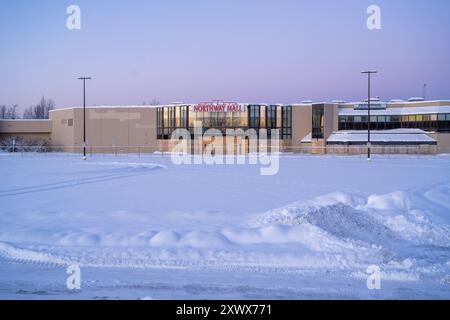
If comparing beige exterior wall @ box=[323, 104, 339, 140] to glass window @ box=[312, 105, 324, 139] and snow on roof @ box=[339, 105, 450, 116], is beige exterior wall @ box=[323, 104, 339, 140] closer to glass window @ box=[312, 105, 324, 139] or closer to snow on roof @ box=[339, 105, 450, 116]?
glass window @ box=[312, 105, 324, 139]

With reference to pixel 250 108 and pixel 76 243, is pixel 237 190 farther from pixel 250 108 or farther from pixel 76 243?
pixel 250 108

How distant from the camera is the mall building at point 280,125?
66.1 m

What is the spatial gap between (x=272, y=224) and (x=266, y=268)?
10.1ft

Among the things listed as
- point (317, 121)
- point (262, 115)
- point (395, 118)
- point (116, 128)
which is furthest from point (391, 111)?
point (116, 128)

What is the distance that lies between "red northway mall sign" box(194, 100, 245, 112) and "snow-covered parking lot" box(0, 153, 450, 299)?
5445 cm

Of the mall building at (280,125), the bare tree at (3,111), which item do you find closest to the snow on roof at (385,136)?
the mall building at (280,125)

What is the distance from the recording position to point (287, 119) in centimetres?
7312

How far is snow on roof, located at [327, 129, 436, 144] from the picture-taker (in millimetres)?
64875

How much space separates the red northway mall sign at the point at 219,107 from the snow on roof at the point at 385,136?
574 inches

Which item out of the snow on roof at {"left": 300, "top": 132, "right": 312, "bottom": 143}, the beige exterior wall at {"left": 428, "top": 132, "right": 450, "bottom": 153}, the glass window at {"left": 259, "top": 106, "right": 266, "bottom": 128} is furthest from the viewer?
the glass window at {"left": 259, "top": 106, "right": 266, "bottom": 128}

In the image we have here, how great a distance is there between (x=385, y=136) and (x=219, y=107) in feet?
81.2

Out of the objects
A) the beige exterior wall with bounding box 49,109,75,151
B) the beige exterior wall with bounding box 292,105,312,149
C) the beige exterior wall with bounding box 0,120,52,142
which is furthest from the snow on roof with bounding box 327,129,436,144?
the beige exterior wall with bounding box 0,120,52,142

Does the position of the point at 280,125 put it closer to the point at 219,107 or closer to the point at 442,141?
the point at 219,107

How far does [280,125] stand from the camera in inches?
2872
